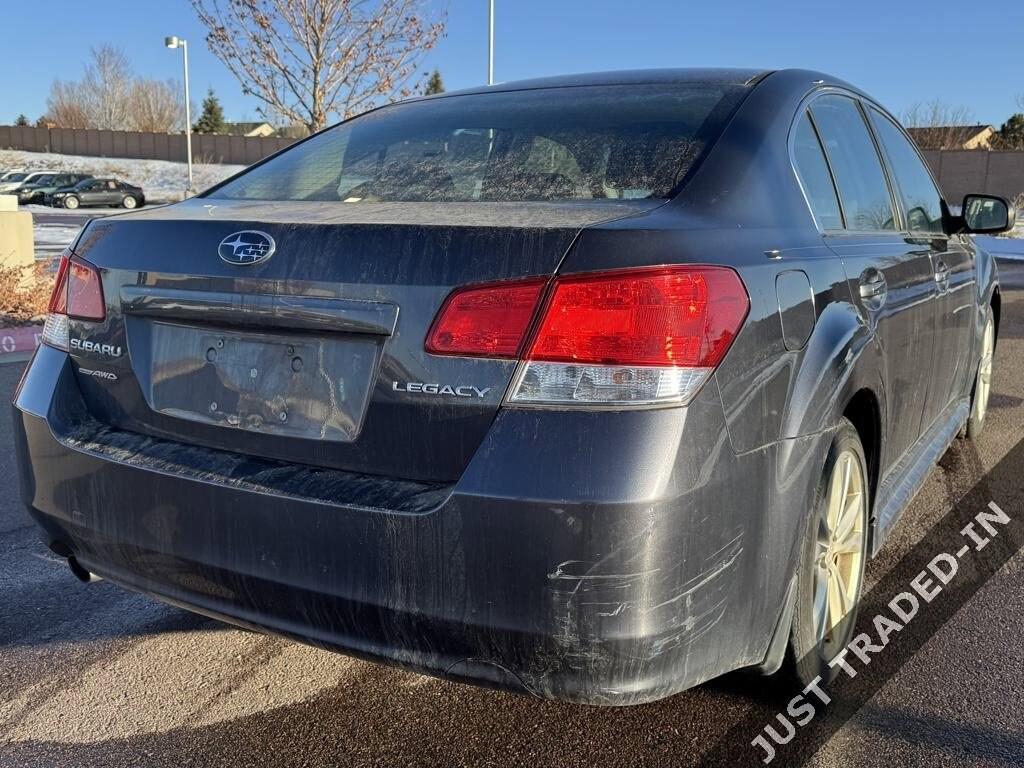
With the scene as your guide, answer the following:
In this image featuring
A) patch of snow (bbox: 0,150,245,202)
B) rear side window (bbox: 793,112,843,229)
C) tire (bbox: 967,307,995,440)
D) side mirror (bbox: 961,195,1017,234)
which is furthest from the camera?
patch of snow (bbox: 0,150,245,202)

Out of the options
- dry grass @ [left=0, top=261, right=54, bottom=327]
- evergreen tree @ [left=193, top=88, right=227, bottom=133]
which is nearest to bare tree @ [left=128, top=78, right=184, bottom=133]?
evergreen tree @ [left=193, top=88, right=227, bottom=133]

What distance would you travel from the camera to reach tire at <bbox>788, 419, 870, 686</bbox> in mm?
2186

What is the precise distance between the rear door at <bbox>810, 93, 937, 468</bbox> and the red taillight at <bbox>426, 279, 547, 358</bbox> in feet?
3.49

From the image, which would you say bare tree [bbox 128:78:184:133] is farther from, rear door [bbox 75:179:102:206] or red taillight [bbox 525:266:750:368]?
red taillight [bbox 525:266:750:368]

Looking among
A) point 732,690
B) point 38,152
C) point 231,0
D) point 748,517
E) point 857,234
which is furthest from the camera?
point 38,152

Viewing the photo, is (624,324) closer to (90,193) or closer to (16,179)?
(90,193)

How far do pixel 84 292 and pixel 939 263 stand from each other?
2.82m

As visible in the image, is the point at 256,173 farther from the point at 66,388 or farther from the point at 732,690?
the point at 732,690

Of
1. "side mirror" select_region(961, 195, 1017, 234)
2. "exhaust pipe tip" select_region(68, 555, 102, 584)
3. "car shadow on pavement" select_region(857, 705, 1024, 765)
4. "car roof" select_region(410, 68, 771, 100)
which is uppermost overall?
"car roof" select_region(410, 68, 771, 100)

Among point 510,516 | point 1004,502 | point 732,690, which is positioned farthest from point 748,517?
point 1004,502

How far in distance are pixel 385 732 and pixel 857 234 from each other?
6.19 ft

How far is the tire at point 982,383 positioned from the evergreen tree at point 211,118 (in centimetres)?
9091

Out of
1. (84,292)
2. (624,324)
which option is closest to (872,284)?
(624,324)

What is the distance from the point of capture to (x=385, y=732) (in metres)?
2.30
